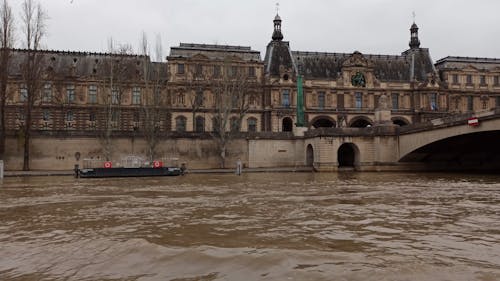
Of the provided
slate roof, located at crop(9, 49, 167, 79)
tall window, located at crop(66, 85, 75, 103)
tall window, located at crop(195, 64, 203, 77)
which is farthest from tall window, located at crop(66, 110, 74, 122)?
tall window, located at crop(195, 64, 203, 77)

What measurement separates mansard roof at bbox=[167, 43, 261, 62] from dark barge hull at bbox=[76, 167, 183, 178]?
24.4 m

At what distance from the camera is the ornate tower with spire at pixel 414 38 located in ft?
228

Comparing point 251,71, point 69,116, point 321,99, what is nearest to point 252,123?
point 251,71

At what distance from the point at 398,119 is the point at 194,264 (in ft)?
202

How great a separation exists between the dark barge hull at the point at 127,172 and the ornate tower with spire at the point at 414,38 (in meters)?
48.1

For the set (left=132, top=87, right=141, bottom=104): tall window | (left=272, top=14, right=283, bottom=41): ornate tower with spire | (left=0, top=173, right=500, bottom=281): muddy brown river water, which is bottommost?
(left=0, top=173, right=500, bottom=281): muddy brown river water

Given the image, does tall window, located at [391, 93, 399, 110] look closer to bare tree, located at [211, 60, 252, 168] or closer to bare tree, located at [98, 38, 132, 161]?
bare tree, located at [211, 60, 252, 168]

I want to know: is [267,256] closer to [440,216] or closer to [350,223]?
[350,223]

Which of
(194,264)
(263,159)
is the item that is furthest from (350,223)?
(263,159)

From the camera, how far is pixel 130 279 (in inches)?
272

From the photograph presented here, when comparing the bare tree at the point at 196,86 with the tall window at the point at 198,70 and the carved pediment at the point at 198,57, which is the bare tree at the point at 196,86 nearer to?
the tall window at the point at 198,70

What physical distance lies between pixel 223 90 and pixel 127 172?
1692 cm

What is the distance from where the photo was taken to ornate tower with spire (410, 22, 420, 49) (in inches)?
2739

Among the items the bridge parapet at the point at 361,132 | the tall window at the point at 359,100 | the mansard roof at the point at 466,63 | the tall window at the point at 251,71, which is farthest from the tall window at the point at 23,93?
the mansard roof at the point at 466,63
